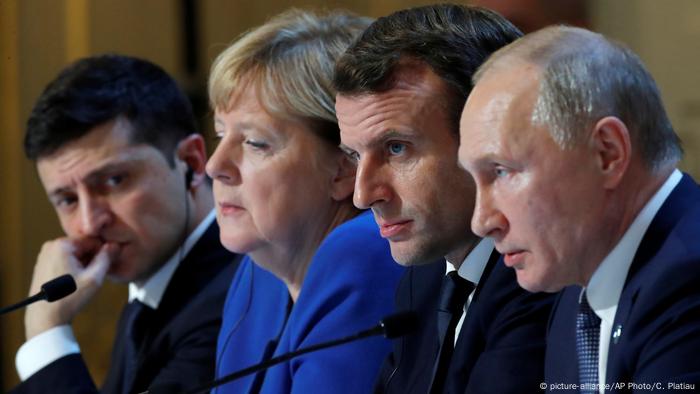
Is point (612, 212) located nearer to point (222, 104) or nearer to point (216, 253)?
point (222, 104)

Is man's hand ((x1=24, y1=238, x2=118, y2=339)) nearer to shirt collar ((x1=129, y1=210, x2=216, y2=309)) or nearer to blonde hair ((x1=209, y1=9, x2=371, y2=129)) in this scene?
shirt collar ((x1=129, y1=210, x2=216, y2=309))

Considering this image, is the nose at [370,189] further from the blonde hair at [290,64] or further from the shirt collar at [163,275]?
the shirt collar at [163,275]

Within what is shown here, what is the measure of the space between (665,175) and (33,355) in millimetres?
1670

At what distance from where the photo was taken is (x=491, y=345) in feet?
5.58

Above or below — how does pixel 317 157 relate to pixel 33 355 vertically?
above

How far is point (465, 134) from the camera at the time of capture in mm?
1583

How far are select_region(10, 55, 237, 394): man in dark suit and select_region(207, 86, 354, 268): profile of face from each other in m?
0.47

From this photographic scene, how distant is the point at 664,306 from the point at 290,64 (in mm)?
1100

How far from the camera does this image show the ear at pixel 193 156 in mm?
2957

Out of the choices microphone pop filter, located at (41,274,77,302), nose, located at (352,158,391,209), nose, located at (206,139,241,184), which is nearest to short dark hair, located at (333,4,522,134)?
nose, located at (352,158,391,209)

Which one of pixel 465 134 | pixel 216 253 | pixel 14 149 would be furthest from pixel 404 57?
pixel 14 149

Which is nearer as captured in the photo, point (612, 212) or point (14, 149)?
point (612, 212)

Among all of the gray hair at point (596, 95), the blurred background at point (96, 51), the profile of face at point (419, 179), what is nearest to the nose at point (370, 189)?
the profile of face at point (419, 179)

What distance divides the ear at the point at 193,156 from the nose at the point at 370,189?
3.83 feet
